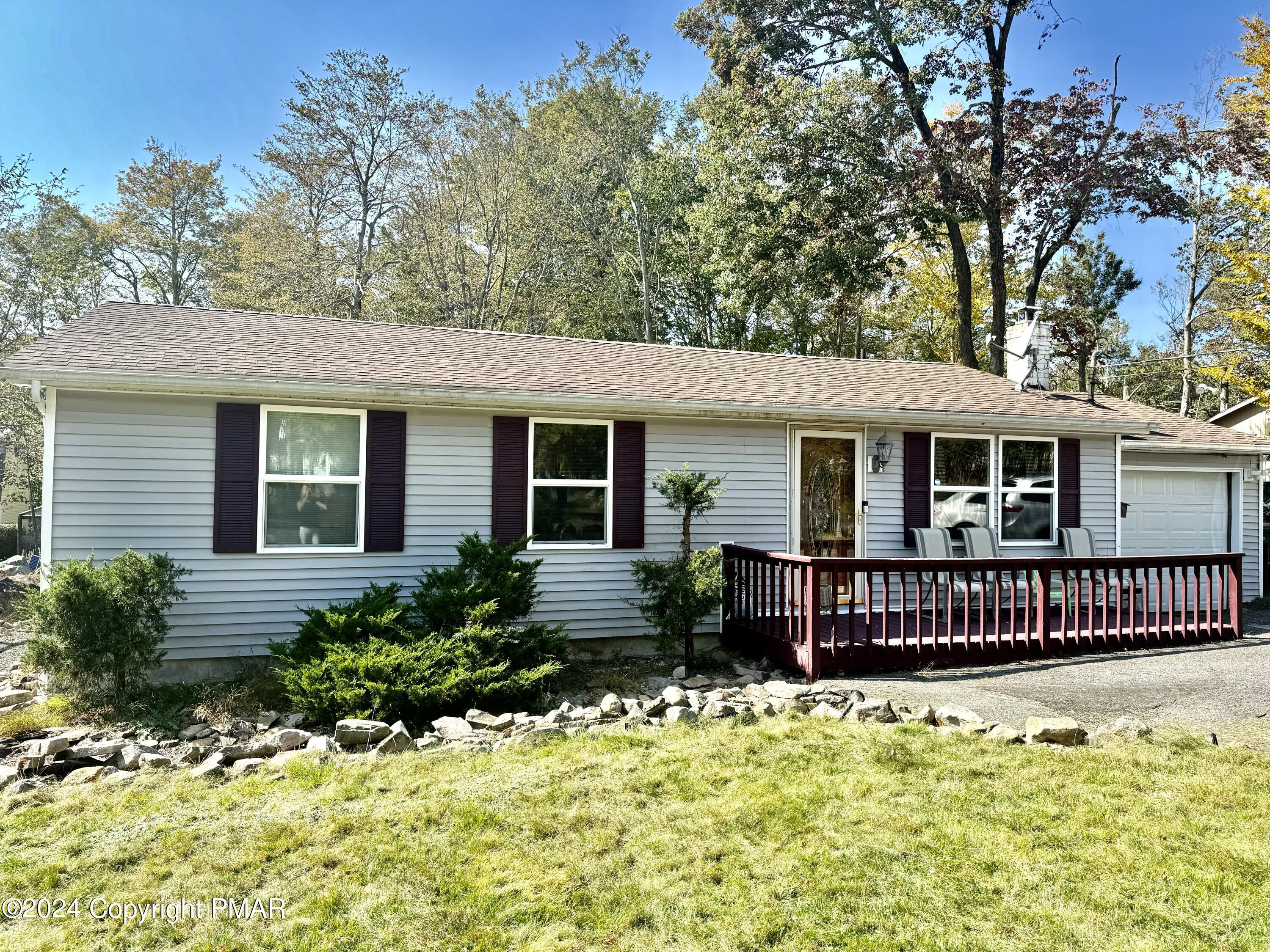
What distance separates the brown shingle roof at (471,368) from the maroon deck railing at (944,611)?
1.85 m

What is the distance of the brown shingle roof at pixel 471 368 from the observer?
6.00 metres

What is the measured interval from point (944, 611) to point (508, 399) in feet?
16.3

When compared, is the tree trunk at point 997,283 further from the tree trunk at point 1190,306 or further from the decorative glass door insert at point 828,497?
the decorative glass door insert at point 828,497

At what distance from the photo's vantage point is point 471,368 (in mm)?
7391

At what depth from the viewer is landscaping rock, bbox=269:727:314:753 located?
4.58 m

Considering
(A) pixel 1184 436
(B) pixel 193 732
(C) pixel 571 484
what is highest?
(A) pixel 1184 436

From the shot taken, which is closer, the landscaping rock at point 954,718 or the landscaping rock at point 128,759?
the landscaping rock at point 128,759

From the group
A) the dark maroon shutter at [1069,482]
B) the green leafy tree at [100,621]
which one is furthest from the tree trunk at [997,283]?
the green leafy tree at [100,621]

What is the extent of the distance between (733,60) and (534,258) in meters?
6.57

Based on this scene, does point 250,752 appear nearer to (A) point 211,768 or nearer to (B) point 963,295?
(A) point 211,768

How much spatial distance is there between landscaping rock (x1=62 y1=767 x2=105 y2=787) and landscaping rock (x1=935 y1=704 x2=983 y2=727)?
4.96 m

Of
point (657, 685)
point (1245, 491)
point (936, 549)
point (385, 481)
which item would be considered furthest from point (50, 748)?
point (1245, 491)

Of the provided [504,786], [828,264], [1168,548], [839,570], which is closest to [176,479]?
[504,786]

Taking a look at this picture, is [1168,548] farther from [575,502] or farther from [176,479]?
[176,479]
